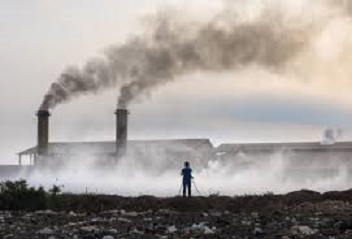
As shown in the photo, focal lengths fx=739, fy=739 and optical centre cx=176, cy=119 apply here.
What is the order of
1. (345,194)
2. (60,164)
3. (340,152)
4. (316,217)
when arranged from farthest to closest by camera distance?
1. (60,164)
2. (340,152)
3. (345,194)
4. (316,217)

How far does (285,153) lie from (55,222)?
45.9 meters

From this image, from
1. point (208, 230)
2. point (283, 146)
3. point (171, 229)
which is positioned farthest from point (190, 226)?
point (283, 146)

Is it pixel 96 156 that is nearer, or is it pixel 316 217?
pixel 316 217

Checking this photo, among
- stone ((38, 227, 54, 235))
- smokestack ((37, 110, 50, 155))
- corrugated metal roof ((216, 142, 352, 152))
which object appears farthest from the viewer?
smokestack ((37, 110, 50, 155))

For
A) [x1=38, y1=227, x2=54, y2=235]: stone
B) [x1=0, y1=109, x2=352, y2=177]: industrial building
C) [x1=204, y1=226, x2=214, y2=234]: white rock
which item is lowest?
[x1=38, y1=227, x2=54, y2=235]: stone

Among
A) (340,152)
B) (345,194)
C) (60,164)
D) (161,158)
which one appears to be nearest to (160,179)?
(161,158)

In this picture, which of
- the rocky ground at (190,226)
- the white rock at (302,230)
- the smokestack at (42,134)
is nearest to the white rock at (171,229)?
the rocky ground at (190,226)

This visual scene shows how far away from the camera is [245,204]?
27656mm

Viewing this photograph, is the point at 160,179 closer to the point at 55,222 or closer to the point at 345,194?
the point at 345,194

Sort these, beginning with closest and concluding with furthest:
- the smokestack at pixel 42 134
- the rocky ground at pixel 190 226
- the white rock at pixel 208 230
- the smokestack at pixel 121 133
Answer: the rocky ground at pixel 190 226
the white rock at pixel 208 230
the smokestack at pixel 121 133
the smokestack at pixel 42 134

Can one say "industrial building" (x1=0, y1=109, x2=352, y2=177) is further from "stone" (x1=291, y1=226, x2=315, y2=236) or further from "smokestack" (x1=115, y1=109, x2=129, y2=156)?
"stone" (x1=291, y1=226, x2=315, y2=236)

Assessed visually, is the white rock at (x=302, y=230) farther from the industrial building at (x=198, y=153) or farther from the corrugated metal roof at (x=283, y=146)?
the corrugated metal roof at (x=283, y=146)

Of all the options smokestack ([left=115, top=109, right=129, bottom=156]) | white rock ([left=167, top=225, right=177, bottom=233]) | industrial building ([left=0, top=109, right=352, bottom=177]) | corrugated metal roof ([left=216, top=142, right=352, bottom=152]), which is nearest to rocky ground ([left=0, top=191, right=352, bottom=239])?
white rock ([left=167, top=225, right=177, bottom=233])

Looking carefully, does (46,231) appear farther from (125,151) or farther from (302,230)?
(125,151)
